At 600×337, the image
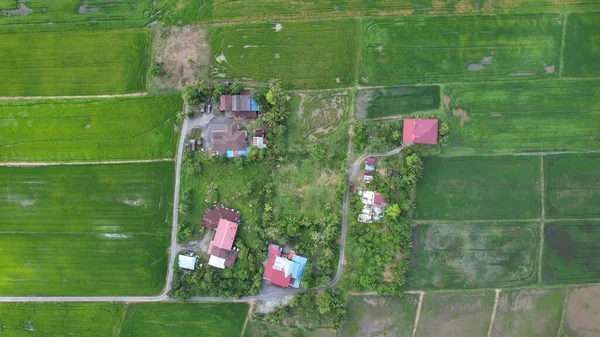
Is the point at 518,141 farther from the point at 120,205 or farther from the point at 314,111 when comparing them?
the point at 120,205

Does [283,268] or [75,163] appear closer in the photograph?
[283,268]

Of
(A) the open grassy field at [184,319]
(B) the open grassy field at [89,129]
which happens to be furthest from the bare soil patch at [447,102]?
(A) the open grassy field at [184,319]

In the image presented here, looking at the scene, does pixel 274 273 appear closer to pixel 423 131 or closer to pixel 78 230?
pixel 423 131

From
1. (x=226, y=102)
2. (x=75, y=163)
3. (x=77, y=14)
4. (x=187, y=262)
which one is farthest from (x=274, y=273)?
(x=77, y=14)

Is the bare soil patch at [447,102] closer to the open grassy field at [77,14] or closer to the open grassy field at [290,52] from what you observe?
the open grassy field at [290,52]

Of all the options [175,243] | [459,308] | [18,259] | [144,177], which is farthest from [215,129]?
[459,308]

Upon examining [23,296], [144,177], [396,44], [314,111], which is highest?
[396,44]
